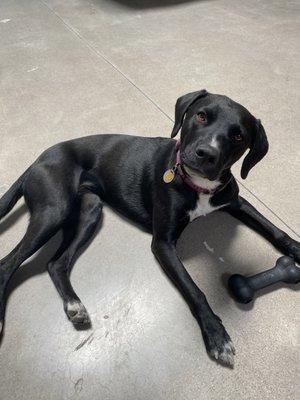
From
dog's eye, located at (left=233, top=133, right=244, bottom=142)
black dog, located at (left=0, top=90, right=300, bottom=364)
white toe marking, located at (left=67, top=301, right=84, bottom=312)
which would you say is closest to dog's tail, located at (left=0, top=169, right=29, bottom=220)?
black dog, located at (left=0, top=90, right=300, bottom=364)

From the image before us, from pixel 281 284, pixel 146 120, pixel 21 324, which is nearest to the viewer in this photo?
pixel 21 324

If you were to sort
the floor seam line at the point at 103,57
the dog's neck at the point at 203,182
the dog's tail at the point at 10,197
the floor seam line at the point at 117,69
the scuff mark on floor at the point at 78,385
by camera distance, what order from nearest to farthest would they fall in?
the scuff mark on floor at the point at 78,385
the dog's neck at the point at 203,182
the dog's tail at the point at 10,197
the floor seam line at the point at 117,69
the floor seam line at the point at 103,57

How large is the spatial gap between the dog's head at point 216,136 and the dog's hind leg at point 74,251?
2.31 feet

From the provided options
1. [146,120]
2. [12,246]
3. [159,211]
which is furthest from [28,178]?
[146,120]

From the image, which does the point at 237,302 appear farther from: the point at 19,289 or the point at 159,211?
the point at 19,289

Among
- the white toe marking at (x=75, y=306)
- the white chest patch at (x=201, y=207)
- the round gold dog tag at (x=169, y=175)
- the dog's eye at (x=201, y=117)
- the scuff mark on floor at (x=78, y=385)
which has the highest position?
the dog's eye at (x=201, y=117)

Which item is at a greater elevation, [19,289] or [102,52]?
[102,52]

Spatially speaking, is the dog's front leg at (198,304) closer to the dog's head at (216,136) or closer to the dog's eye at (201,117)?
the dog's head at (216,136)

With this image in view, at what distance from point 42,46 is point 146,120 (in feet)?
5.88

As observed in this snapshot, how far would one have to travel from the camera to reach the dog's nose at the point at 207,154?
1743mm

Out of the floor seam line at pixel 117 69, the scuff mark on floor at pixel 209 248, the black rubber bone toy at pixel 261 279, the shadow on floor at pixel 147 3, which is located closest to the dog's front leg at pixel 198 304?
the black rubber bone toy at pixel 261 279

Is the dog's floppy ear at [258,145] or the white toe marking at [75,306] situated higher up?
the dog's floppy ear at [258,145]

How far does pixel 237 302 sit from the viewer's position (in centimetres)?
201

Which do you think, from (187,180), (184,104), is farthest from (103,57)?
(187,180)
